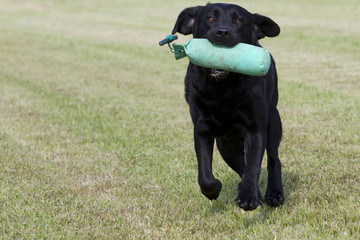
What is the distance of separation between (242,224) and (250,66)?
1.26 meters

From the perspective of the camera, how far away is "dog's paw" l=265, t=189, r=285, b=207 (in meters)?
4.27

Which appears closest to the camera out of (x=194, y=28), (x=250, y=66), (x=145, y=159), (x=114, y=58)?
(x=250, y=66)

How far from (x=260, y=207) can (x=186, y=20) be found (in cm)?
177

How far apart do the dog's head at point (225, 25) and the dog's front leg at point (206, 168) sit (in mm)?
823

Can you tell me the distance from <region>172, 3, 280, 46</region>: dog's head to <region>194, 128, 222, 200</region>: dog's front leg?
82cm

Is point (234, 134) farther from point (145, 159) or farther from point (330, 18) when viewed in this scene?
point (330, 18)

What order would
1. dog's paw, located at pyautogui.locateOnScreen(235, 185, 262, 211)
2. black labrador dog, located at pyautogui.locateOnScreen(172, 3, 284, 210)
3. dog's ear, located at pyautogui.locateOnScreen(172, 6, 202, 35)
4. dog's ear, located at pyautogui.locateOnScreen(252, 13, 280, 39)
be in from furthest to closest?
dog's ear, located at pyautogui.locateOnScreen(172, 6, 202, 35), dog's ear, located at pyautogui.locateOnScreen(252, 13, 280, 39), black labrador dog, located at pyautogui.locateOnScreen(172, 3, 284, 210), dog's paw, located at pyautogui.locateOnScreen(235, 185, 262, 211)

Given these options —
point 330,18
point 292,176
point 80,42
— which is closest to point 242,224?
point 292,176

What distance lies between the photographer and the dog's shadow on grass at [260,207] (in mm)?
4120

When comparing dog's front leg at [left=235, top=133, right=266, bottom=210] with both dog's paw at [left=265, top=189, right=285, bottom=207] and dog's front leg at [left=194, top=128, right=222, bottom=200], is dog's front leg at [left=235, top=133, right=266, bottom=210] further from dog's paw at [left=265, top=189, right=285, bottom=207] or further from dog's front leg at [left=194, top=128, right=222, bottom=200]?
dog's paw at [left=265, top=189, right=285, bottom=207]

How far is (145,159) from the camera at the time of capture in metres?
5.91

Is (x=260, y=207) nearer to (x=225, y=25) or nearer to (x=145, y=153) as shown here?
(x=225, y=25)

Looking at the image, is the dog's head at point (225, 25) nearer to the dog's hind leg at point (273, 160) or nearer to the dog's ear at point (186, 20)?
the dog's ear at point (186, 20)

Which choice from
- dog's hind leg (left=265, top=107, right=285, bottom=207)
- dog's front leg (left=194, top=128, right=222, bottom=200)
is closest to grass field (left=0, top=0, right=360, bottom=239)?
dog's hind leg (left=265, top=107, right=285, bottom=207)
